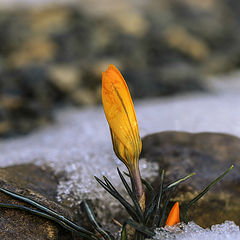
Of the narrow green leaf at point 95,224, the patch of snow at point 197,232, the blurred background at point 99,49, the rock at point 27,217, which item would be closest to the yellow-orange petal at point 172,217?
the patch of snow at point 197,232

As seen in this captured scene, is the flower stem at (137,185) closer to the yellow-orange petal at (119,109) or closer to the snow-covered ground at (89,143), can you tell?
the yellow-orange petal at (119,109)

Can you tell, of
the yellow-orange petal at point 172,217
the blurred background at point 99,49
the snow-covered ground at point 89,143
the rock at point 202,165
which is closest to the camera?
the yellow-orange petal at point 172,217

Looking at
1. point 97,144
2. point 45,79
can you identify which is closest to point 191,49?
point 45,79

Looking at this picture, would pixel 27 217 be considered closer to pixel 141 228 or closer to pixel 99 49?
pixel 141 228

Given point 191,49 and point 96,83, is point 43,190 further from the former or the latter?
point 191,49

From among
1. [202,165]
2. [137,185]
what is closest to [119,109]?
[137,185]

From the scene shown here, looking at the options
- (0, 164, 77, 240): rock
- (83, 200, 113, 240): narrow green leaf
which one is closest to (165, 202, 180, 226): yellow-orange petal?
(83, 200, 113, 240): narrow green leaf
